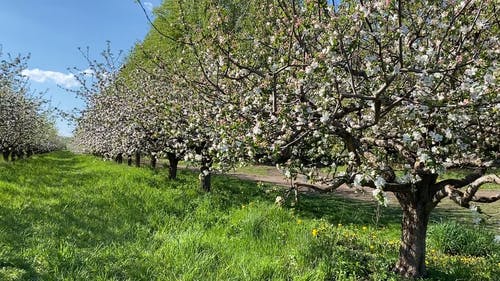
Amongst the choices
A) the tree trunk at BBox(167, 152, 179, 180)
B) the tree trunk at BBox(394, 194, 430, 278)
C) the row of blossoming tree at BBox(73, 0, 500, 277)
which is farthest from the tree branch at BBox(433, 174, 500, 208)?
the tree trunk at BBox(167, 152, 179, 180)

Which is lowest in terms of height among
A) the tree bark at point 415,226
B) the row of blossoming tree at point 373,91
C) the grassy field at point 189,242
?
the grassy field at point 189,242

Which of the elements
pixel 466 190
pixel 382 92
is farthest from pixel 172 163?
pixel 382 92

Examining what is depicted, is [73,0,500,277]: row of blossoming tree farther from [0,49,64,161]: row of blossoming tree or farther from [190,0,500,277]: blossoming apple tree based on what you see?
[0,49,64,161]: row of blossoming tree

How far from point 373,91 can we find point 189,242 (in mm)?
3866

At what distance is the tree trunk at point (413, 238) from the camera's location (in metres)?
6.43

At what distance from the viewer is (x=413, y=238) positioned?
648cm

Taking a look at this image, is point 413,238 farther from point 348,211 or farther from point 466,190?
point 348,211

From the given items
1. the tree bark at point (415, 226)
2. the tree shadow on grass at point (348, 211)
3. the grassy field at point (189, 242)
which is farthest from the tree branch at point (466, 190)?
the tree shadow on grass at point (348, 211)

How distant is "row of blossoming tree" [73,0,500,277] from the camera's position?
430 centimetres

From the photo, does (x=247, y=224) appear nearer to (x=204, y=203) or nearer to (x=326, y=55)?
(x=204, y=203)

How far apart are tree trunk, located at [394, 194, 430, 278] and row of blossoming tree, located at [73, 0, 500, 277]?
2 centimetres

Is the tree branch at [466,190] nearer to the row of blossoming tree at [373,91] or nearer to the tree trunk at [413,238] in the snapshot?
the row of blossoming tree at [373,91]

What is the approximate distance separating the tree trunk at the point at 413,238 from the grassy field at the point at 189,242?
352 mm

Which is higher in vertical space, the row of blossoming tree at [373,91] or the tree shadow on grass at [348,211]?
the row of blossoming tree at [373,91]
